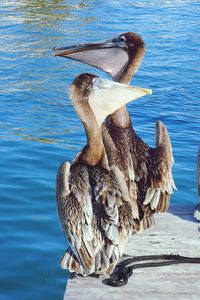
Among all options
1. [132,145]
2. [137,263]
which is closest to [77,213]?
[137,263]

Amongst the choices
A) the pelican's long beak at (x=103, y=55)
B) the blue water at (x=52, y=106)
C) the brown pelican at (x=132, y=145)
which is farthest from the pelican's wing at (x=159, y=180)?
the blue water at (x=52, y=106)

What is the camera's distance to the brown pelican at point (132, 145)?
16.0ft

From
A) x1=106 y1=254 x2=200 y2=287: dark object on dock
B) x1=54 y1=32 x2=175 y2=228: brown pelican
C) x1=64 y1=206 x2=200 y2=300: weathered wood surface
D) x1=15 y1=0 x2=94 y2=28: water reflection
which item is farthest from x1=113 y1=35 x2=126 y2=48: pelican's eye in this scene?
x1=15 y1=0 x2=94 y2=28: water reflection

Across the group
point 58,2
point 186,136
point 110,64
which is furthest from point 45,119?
point 58,2

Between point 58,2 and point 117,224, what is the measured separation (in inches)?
621

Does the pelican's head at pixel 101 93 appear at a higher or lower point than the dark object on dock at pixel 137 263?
higher

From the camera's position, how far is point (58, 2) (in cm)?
1922

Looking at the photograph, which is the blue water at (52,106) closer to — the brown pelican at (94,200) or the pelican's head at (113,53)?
the brown pelican at (94,200)

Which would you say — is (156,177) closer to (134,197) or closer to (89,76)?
(134,197)

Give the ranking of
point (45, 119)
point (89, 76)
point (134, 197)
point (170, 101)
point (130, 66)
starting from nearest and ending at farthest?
point (89, 76)
point (134, 197)
point (130, 66)
point (45, 119)
point (170, 101)

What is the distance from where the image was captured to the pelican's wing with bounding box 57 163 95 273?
161 inches

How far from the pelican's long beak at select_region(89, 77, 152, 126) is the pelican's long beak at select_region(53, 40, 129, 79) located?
84 cm

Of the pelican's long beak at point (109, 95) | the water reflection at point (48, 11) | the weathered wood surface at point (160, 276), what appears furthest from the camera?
the water reflection at point (48, 11)

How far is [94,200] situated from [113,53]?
65.2 inches
